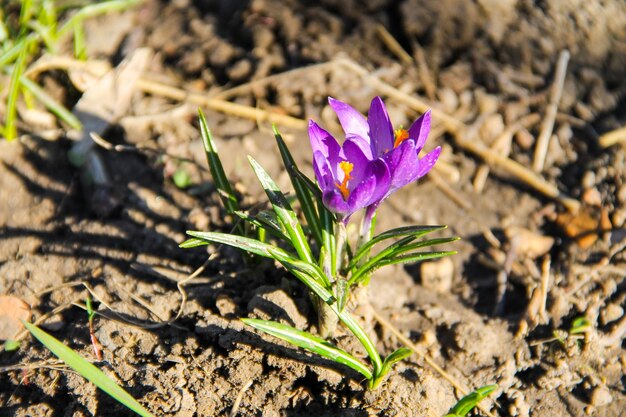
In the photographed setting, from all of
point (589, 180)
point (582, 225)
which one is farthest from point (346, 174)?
point (589, 180)

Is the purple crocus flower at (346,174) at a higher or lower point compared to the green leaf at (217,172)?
higher

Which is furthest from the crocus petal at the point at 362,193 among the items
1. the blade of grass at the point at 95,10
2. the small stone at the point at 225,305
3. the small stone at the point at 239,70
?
the blade of grass at the point at 95,10

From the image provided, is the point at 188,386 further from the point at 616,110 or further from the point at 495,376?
the point at 616,110

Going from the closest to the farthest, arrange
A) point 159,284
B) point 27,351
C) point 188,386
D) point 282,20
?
point 188,386 → point 27,351 → point 159,284 → point 282,20

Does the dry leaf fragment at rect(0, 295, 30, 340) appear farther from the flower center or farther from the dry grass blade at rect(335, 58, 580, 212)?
the dry grass blade at rect(335, 58, 580, 212)

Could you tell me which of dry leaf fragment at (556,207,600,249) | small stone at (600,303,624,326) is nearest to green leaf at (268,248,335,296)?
small stone at (600,303,624,326)

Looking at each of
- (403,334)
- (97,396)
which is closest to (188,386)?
(97,396)

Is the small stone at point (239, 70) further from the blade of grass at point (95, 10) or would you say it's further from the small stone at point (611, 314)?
the small stone at point (611, 314)
